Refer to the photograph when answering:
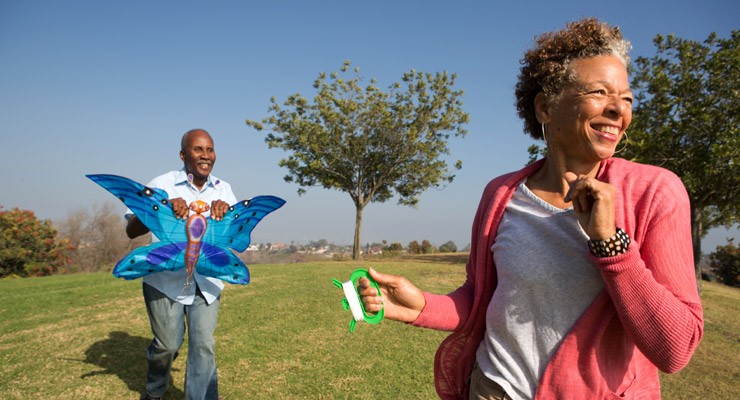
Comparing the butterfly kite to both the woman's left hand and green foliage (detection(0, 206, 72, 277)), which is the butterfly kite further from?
green foliage (detection(0, 206, 72, 277))

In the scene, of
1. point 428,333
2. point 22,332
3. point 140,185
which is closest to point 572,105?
point 140,185

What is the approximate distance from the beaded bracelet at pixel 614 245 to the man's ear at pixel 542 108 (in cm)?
70

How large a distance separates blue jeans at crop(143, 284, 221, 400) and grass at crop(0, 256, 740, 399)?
816 mm

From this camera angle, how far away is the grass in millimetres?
4879

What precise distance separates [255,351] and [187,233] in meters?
2.68

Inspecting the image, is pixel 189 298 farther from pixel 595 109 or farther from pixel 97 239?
pixel 97 239

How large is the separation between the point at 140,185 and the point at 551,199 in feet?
11.1

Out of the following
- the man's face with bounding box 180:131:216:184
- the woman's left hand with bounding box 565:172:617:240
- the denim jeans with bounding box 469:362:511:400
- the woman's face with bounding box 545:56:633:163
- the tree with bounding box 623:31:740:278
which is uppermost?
the tree with bounding box 623:31:740:278

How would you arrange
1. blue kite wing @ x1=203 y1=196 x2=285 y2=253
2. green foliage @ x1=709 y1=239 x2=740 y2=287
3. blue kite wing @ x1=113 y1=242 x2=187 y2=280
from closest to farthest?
blue kite wing @ x1=113 y1=242 x2=187 y2=280
blue kite wing @ x1=203 y1=196 x2=285 y2=253
green foliage @ x1=709 y1=239 x2=740 y2=287

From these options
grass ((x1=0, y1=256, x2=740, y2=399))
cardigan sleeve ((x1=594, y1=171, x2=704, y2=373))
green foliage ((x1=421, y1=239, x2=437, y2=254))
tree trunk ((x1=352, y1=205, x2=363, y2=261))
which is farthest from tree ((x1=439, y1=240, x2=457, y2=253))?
cardigan sleeve ((x1=594, y1=171, x2=704, y2=373))

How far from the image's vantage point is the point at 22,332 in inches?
264

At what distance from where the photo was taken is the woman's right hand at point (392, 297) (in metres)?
1.81

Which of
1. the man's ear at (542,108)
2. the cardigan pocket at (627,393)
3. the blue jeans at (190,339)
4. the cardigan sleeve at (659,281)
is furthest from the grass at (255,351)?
the cardigan sleeve at (659,281)

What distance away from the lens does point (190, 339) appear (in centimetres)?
389
